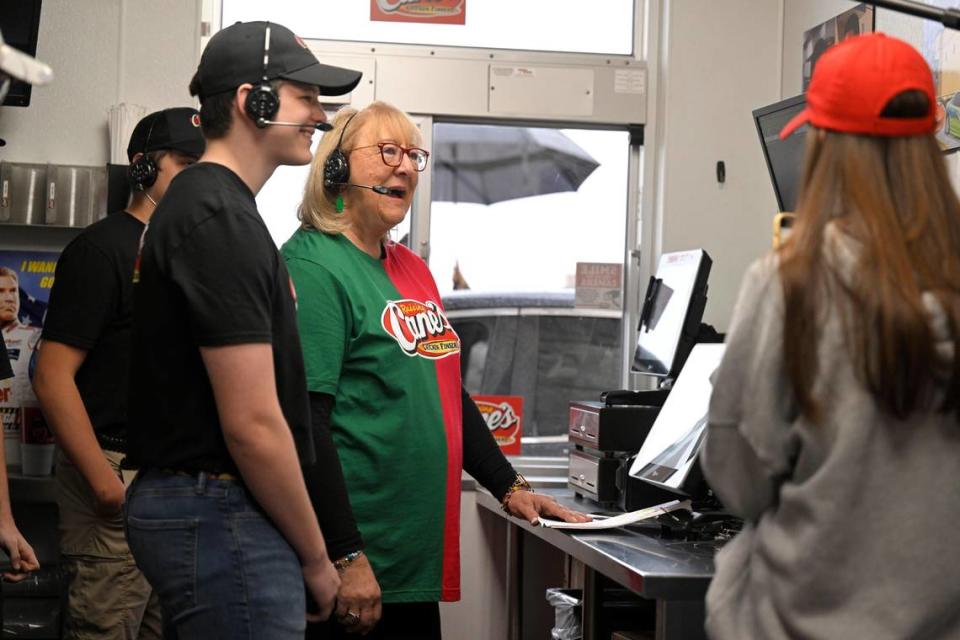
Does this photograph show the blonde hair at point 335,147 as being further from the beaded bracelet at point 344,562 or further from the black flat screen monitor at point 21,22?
the black flat screen monitor at point 21,22

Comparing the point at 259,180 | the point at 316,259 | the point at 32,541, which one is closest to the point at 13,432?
the point at 32,541

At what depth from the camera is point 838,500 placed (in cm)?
120

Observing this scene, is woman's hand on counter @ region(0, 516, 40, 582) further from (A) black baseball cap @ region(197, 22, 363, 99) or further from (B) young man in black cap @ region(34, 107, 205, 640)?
(A) black baseball cap @ region(197, 22, 363, 99)

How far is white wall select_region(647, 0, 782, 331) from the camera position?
3688 millimetres

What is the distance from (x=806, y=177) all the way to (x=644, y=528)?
1.25 m

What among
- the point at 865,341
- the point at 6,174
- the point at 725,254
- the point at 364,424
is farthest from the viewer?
the point at 725,254

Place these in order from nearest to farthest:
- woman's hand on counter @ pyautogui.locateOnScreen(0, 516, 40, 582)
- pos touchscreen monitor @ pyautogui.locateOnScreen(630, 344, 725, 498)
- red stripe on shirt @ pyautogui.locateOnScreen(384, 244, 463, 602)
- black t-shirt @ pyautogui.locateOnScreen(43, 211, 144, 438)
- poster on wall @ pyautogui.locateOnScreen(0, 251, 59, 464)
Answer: red stripe on shirt @ pyautogui.locateOnScreen(384, 244, 463, 602) → pos touchscreen monitor @ pyautogui.locateOnScreen(630, 344, 725, 498) → woman's hand on counter @ pyautogui.locateOnScreen(0, 516, 40, 582) → black t-shirt @ pyautogui.locateOnScreen(43, 211, 144, 438) → poster on wall @ pyautogui.locateOnScreen(0, 251, 59, 464)

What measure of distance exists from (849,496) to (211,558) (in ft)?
2.43

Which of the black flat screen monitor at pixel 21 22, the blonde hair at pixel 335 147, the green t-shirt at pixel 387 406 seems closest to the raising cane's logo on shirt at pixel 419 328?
the green t-shirt at pixel 387 406

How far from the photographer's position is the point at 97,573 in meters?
2.54

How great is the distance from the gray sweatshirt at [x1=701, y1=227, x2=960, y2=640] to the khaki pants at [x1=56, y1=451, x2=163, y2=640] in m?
1.71

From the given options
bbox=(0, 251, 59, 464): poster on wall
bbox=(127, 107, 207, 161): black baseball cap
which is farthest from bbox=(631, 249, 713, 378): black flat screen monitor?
bbox=(0, 251, 59, 464): poster on wall

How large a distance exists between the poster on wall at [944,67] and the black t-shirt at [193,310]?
1.72 m

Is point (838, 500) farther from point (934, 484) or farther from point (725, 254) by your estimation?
point (725, 254)
